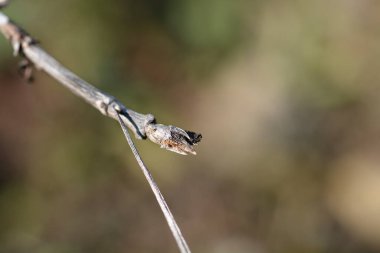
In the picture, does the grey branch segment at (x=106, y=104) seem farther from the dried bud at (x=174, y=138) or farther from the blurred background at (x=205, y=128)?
the blurred background at (x=205, y=128)

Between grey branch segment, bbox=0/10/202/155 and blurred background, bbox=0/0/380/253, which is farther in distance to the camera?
blurred background, bbox=0/0/380/253

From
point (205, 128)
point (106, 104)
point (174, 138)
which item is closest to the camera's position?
point (174, 138)

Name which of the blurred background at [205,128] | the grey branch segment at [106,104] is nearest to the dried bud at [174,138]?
the grey branch segment at [106,104]

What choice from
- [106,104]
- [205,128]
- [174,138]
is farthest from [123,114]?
[205,128]

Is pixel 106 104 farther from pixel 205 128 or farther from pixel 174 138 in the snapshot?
pixel 205 128

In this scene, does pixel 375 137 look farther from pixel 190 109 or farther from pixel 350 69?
pixel 190 109

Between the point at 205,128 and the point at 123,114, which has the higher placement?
the point at 205,128

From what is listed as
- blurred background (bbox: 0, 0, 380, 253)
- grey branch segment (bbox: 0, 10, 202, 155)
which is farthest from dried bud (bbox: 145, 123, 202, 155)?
blurred background (bbox: 0, 0, 380, 253)

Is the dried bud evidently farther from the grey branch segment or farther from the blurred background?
the blurred background

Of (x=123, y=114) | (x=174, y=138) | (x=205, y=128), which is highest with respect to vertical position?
(x=205, y=128)
